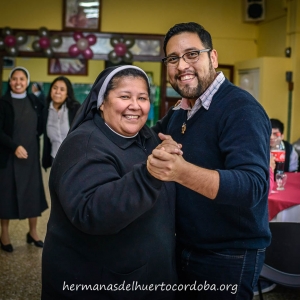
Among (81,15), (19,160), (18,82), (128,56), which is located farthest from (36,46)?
(19,160)

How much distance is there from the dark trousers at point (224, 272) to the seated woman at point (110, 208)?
0.11 metres

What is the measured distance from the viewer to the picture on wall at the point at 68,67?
40.2ft

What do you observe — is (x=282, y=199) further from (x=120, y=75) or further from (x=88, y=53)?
(x=88, y=53)

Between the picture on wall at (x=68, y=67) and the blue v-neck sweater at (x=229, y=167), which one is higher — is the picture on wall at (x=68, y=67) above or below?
above

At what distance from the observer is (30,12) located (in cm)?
866

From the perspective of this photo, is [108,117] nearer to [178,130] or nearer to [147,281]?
[178,130]

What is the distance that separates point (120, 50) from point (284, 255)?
20.0ft

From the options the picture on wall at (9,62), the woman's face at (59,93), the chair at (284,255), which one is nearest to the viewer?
the chair at (284,255)

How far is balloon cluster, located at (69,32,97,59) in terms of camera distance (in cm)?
830

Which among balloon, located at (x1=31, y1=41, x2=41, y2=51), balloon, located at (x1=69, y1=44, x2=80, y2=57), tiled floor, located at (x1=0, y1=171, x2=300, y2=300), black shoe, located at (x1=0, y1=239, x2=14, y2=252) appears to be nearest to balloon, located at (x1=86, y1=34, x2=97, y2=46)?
balloon, located at (x1=69, y1=44, x2=80, y2=57)

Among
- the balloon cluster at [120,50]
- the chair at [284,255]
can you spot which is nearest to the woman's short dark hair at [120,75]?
the chair at [284,255]

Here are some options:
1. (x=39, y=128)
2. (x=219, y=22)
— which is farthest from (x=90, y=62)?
(x=39, y=128)

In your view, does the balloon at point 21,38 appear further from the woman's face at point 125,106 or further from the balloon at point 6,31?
the woman's face at point 125,106

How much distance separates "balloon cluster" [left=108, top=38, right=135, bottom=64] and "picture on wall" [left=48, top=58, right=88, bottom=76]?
3971 millimetres
